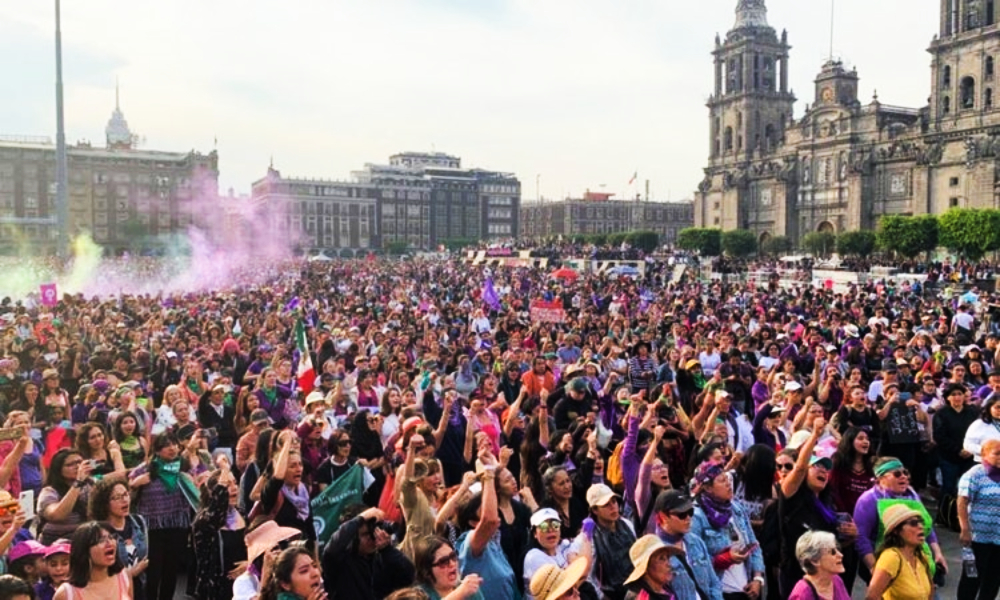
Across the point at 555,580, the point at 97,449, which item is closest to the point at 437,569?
the point at 555,580

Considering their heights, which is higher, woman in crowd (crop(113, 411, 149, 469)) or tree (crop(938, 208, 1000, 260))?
tree (crop(938, 208, 1000, 260))

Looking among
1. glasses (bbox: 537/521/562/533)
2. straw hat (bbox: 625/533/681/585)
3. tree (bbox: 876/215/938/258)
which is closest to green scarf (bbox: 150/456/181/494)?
glasses (bbox: 537/521/562/533)

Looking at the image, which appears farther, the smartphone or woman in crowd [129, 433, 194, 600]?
woman in crowd [129, 433, 194, 600]

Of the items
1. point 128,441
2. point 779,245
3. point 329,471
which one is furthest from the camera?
point 779,245

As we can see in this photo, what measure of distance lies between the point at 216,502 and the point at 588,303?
1988cm

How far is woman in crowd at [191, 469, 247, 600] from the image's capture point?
5.57 meters

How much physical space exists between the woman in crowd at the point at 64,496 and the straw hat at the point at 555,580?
3000 mm

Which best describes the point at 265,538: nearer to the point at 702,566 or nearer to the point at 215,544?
the point at 215,544

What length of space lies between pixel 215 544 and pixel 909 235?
59279 mm

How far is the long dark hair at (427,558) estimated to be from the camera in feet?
14.2

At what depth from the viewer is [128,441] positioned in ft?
23.7

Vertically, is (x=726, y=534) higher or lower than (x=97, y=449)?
lower

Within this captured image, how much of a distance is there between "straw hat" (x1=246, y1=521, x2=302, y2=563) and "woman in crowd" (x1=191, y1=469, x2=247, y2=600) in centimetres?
97

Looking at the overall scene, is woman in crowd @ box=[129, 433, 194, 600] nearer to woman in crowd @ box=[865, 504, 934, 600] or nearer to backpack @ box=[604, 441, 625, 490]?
backpack @ box=[604, 441, 625, 490]
